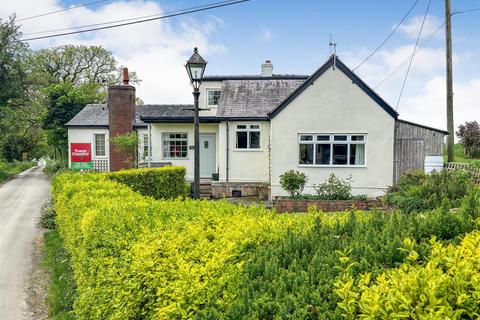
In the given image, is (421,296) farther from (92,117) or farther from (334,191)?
(92,117)

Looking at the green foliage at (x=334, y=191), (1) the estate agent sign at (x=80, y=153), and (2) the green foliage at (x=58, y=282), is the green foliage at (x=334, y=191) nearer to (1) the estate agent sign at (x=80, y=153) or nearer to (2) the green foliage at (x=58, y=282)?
(2) the green foliage at (x=58, y=282)

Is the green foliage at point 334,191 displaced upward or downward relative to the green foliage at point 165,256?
downward

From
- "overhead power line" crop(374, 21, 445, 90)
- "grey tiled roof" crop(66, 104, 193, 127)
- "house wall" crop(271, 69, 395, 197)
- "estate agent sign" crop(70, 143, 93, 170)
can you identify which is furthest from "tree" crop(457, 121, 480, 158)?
"estate agent sign" crop(70, 143, 93, 170)

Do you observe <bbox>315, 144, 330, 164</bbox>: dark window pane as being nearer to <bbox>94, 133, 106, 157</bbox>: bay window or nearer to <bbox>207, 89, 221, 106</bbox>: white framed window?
<bbox>207, 89, 221, 106</bbox>: white framed window

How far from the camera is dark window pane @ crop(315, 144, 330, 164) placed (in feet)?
53.7

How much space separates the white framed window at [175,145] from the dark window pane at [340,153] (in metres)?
8.17

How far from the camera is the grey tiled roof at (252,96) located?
18.9 m

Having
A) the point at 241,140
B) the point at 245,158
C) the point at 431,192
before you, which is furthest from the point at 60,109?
the point at 431,192

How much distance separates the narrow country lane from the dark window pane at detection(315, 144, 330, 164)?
1090 cm

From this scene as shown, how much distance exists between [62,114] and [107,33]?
23.9 metres

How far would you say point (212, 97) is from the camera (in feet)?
77.0

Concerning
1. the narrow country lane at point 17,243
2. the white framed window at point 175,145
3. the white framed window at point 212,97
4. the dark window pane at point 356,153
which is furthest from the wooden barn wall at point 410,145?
the narrow country lane at point 17,243

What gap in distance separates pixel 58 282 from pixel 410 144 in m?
14.4

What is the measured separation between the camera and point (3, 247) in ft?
33.6
